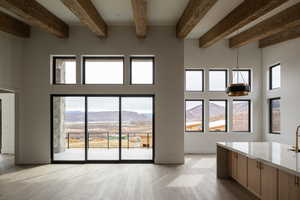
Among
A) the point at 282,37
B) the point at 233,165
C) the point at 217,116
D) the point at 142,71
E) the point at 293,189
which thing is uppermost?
the point at 282,37

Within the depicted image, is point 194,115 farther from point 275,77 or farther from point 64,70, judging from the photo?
point 64,70

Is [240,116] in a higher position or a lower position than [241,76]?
lower

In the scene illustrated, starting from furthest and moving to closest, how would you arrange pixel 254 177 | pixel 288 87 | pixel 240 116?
pixel 240 116 → pixel 288 87 → pixel 254 177

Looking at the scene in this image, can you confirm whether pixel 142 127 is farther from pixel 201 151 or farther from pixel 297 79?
pixel 297 79

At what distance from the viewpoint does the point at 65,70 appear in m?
6.23

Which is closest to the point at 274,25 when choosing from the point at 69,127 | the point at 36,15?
the point at 36,15

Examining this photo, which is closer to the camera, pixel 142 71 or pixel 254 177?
pixel 254 177

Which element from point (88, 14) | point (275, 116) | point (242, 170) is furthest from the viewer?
point (275, 116)

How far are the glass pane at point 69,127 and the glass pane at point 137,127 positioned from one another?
122 centimetres

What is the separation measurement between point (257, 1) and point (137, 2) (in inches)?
88.6

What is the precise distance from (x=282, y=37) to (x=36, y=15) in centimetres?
672

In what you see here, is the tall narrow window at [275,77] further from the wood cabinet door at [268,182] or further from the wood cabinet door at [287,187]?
the wood cabinet door at [287,187]

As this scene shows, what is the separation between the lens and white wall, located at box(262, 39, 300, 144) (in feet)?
19.7

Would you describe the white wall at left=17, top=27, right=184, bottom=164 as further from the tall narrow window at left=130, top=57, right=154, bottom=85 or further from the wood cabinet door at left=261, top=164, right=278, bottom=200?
the wood cabinet door at left=261, top=164, right=278, bottom=200
